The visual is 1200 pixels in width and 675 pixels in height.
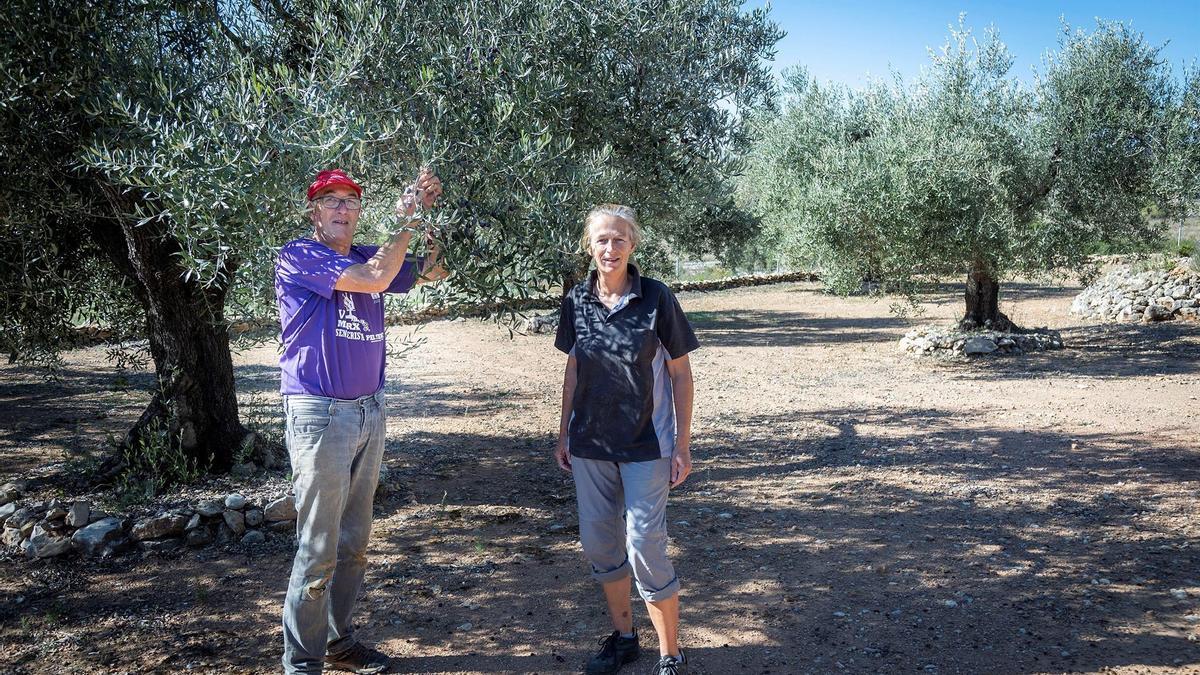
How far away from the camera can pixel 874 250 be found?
45.7 ft

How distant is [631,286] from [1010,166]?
10915 millimetres

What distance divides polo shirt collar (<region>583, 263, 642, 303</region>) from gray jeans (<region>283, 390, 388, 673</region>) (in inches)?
40.5

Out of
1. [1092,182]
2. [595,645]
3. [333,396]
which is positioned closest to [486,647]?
[595,645]

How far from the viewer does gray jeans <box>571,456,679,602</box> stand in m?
3.55

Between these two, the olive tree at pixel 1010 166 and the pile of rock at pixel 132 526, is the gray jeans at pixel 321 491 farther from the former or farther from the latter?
the olive tree at pixel 1010 166

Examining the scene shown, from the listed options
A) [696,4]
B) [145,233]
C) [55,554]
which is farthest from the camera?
[696,4]

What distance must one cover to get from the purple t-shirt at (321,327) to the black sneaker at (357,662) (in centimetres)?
132

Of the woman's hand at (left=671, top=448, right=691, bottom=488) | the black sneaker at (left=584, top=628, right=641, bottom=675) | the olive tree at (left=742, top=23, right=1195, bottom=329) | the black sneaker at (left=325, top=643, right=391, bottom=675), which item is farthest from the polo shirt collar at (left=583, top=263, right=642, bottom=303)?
the olive tree at (left=742, top=23, right=1195, bottom=329)

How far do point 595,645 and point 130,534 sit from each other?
11.1ft

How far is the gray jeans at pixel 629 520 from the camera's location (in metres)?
3.55

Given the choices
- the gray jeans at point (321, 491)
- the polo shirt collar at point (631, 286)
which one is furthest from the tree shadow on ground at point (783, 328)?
the gray jeans at point (321, 491)

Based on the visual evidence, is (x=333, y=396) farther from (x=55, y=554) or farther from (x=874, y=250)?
(x=874, y=250)

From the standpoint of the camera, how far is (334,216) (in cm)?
358

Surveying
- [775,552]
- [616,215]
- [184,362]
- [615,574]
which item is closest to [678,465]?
[615,574]
